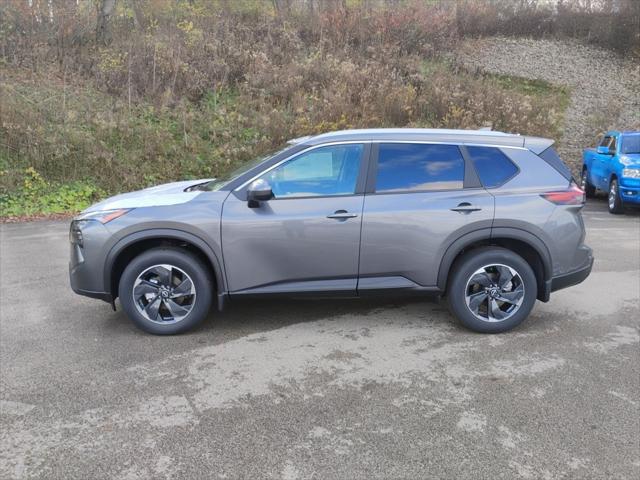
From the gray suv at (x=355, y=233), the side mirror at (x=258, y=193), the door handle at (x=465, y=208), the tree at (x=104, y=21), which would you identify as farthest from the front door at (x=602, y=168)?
→ the tree at (x=104, y=21)

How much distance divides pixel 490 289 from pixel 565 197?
39.5 inches

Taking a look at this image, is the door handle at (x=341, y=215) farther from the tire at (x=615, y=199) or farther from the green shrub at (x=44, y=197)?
the green shrub at (x=44, y=197)

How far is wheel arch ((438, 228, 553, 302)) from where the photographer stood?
Result: 189 inches

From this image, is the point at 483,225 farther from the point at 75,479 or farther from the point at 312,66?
the point at 312,66

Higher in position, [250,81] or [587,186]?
[250,81]

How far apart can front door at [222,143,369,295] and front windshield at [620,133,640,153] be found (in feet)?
30.4

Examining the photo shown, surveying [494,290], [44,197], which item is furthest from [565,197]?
[44,197]

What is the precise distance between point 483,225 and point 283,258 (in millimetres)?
1682

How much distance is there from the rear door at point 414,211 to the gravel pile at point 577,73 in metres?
13.0

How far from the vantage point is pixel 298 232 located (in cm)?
469

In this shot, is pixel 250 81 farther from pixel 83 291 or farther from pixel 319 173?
pixel 83 291

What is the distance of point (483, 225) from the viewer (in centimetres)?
480

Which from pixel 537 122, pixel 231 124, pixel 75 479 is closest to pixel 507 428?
pixel 75 479

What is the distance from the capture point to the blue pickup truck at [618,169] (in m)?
11.2
